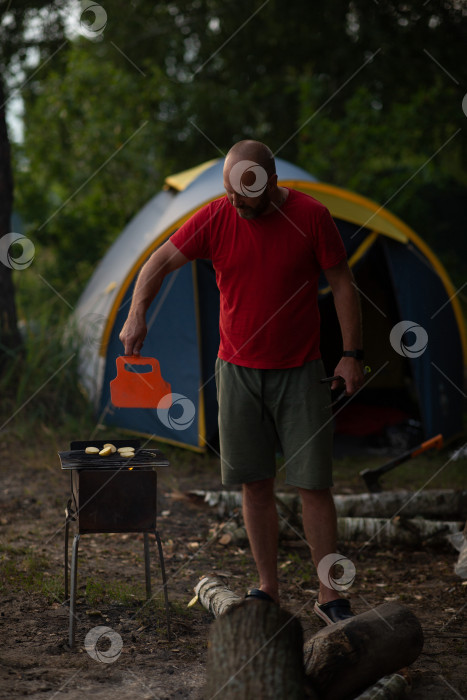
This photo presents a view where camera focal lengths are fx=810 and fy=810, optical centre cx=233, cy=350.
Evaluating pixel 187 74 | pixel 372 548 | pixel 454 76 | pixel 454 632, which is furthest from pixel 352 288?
pixel 187 74

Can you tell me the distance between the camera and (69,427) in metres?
5.83

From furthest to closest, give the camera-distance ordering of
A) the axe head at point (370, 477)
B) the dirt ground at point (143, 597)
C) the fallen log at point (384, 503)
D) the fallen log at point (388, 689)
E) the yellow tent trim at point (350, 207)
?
the yellow tent trim at point (350, 207) → the axe head at point (370, 477) → the fallen log at point (384, 503) → the dirt ground at point (143, 597) → the fallen log at point (388, 689)

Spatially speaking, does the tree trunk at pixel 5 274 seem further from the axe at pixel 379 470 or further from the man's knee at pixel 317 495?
the man's knee at pixel 317 495

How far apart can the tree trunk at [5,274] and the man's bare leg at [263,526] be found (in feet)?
12.4

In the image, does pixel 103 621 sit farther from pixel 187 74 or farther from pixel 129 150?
pixel 187 74

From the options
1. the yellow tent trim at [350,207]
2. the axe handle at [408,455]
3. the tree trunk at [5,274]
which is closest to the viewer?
the axe handle at [408,455]

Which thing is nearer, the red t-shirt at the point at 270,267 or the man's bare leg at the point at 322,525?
the red t-shirt at the point at 270,267

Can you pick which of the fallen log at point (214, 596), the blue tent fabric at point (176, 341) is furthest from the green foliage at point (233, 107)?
the fallen log at point (214, 596)

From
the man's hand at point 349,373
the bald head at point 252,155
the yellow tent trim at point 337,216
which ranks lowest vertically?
the man's hand at point 349,373

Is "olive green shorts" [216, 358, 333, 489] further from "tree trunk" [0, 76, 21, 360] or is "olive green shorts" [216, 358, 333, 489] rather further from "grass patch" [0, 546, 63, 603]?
"tree trunk" [0, 76, 21, 360]

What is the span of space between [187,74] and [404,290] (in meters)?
6.42

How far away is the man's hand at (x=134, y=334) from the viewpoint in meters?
2.86

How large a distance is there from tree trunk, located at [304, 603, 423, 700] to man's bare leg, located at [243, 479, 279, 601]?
45 centimetres

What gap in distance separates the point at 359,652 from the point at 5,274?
4.84m
